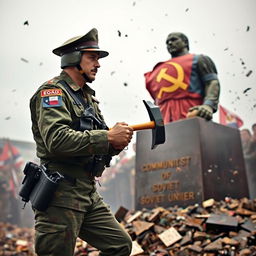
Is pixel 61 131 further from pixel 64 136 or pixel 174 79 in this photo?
pixel 174 79

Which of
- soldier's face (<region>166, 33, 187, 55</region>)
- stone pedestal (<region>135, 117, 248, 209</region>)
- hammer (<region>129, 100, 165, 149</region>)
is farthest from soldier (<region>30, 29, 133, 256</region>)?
soldier's face (<region>166, 33, 187, 55</region>)

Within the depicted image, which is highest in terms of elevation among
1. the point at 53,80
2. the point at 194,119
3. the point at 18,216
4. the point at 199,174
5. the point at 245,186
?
the point at 53,80

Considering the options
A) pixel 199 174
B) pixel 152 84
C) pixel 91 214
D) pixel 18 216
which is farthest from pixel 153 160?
pixel 18 216

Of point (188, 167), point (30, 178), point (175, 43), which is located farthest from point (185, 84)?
point (30, 178)

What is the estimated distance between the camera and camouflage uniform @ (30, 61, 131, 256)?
6.54 feet

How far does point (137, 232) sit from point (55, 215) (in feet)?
9.35

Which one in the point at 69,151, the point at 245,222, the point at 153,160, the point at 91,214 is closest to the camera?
the point at 69,151

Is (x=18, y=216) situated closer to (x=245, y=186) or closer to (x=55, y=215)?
(x=245, y=186)

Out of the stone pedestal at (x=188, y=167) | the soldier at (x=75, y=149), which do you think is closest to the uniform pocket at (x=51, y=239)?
the soldier at (x=75, y=149)

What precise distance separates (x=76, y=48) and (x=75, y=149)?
75 cm

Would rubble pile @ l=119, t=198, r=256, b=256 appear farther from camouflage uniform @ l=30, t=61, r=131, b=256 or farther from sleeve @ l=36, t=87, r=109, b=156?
sleeve @ l=36, t=87, r=109, b=156

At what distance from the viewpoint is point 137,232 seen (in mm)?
4695

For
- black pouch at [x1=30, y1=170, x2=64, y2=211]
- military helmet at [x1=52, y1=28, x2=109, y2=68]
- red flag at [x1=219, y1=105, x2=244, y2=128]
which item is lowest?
red flag at [x1=219, y1=105, x2=244, y2=128]

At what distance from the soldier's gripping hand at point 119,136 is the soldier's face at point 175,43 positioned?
476 cm
